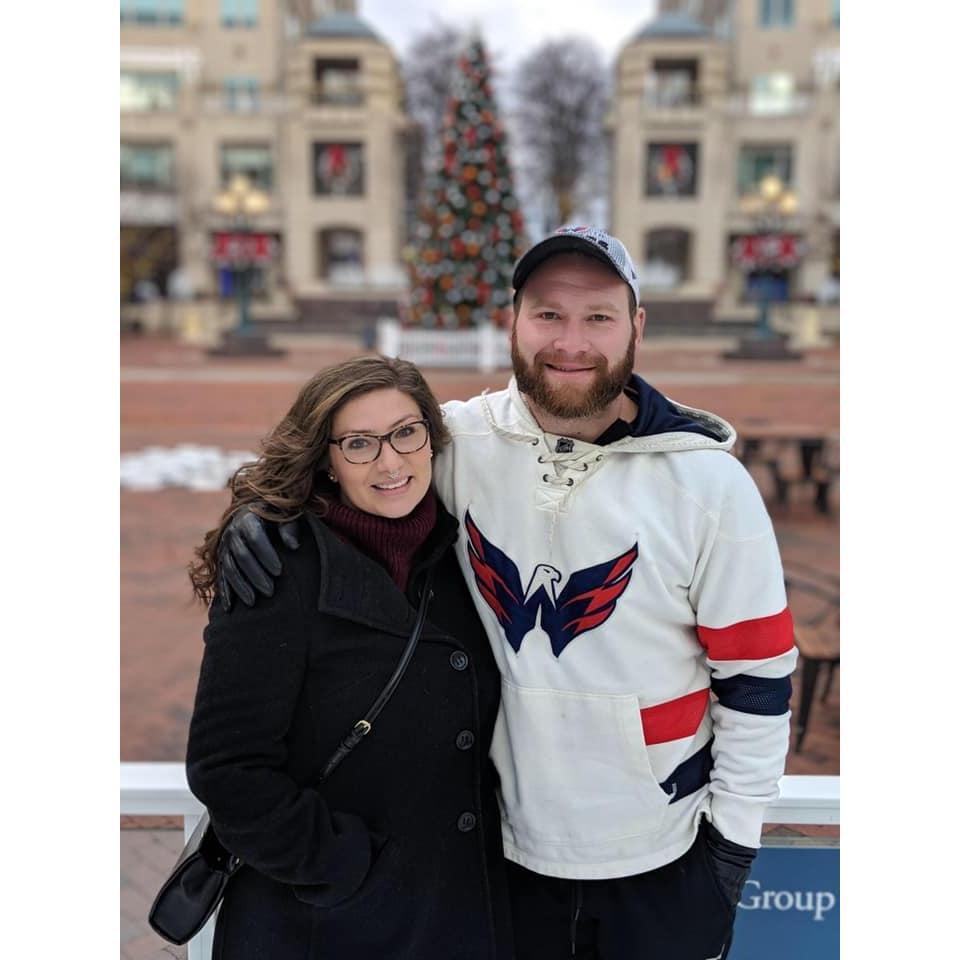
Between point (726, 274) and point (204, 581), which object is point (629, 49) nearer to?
point (726, 274)

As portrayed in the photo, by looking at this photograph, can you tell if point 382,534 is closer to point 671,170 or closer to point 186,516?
point 186,516

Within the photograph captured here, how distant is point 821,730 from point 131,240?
3871 cm

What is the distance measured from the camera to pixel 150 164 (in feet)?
129

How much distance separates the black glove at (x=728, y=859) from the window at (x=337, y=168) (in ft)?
129

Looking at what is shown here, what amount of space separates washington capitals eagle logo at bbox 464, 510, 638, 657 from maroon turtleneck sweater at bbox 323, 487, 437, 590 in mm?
206

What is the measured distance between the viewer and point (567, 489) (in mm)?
2053

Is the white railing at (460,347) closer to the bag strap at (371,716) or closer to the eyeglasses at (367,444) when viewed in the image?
the eyeglasses at (367,444)

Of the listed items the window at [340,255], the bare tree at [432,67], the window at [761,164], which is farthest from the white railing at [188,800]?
the bare tree at [432,67]

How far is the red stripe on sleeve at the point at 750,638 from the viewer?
2016mm

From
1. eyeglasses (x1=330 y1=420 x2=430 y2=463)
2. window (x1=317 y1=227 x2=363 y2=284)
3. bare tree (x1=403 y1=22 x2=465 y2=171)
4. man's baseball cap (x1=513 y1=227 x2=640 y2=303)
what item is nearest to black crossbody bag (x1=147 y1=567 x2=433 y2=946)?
eyeglasses (x1=330 y1=420 x2=430 y2=463)

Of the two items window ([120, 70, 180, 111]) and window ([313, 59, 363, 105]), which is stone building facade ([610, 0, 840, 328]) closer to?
window ([313, 59, 363, 105])

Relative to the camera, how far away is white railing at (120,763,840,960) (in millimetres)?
2486

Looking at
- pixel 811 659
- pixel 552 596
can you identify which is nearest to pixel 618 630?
pixel 552 596

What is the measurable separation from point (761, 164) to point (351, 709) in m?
41.3
